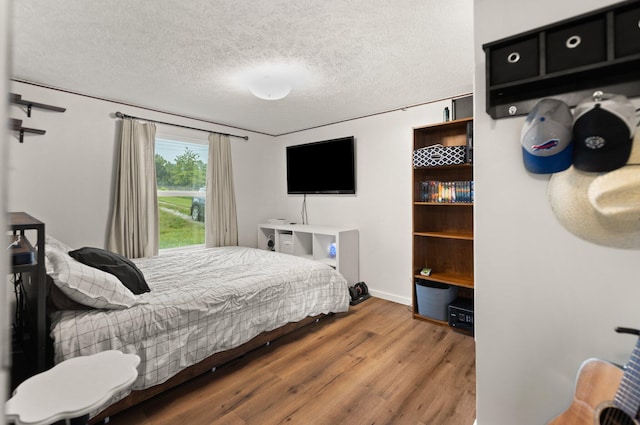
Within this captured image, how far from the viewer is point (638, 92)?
1.11m

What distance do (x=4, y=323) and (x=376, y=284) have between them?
3725 millimetres

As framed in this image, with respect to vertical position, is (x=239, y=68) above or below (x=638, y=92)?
above

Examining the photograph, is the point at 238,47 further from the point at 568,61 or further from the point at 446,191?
the point at 446,191

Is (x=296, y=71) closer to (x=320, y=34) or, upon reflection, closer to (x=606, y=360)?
(x=320, y=34)

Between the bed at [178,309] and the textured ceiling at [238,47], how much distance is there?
1258 mm

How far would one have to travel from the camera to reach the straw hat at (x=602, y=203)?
3.60 feet

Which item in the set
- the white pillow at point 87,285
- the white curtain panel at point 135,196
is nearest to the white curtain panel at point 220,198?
the white curtain panel at point 135,196

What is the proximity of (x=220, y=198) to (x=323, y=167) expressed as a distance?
4.93 ft

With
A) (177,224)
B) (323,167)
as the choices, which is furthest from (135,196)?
(323,167)

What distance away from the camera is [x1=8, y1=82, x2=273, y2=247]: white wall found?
2.71 metres

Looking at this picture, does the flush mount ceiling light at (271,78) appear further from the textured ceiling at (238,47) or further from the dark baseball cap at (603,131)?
the dark baseball cap at (603,131)

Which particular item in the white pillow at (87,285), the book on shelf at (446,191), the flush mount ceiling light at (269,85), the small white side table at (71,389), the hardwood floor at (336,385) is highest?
the flush mount ceiling light at (269,85)

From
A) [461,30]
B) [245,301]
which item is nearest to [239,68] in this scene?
[461,30]

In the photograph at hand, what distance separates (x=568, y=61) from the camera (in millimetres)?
1173
